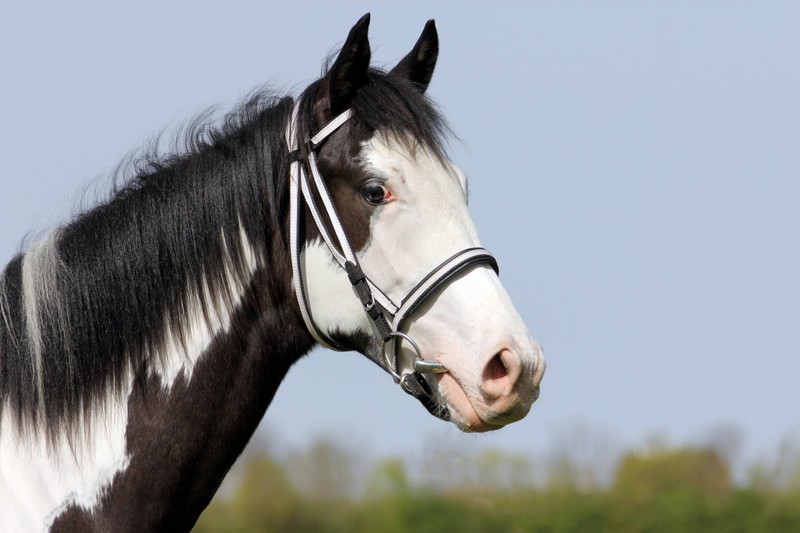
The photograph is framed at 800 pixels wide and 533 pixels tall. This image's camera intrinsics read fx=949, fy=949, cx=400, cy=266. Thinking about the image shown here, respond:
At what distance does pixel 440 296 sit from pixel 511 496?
3494mm

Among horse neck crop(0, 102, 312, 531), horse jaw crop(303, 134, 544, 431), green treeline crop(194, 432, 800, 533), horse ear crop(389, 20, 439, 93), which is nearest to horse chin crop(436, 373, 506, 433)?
horse jaw crop(303, 134, 544, 431)

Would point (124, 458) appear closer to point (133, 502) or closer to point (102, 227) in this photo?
point (133, 502)

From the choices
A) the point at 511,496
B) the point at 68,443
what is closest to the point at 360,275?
the point at 68,443

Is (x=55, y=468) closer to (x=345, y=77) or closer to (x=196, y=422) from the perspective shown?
(x=196, y=422)

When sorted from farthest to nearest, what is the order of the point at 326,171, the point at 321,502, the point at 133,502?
1. the point at 321,502
2. the point at 326,171
3. the point at 133,502

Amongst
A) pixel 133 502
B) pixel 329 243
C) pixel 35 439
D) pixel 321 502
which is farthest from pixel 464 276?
pixel 321 502

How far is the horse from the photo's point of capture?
130 inches

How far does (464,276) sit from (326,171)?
27.7 inches

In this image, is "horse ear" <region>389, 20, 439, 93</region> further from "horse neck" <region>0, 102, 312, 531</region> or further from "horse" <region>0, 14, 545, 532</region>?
"horse neck" <region>0, 102, 312, 531</region>

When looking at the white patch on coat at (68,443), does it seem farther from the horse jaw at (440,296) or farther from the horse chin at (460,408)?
the horse chin at (460,408)

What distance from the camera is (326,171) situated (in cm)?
361

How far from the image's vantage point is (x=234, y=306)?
3.58 meters

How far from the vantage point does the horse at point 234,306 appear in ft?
10.9

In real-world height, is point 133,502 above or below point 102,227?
below
